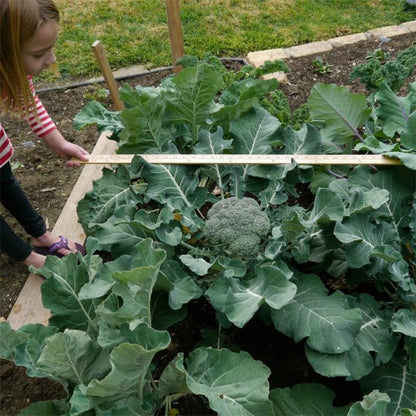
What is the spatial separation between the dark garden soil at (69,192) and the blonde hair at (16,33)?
999mm

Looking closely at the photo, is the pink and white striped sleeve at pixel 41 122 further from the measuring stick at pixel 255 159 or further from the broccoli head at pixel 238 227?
the broccoli head at pixel 238 227

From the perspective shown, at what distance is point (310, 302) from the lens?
5.83ft

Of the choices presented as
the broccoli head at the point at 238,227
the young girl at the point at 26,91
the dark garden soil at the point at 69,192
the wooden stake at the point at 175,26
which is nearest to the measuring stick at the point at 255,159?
the broccoli head at the point at 238,227

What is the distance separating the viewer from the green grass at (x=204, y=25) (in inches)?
158

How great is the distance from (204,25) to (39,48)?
272 centimetres

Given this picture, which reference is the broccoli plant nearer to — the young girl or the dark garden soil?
the dark garden soil

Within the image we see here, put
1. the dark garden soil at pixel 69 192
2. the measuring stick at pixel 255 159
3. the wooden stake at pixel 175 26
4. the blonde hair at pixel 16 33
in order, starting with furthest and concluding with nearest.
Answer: the wooden stake at pixel 175 26 < the measuring stick at pixel 255 159 < the dark garden soil at pixel 69 192 < the blonde hair at pixel 16 33

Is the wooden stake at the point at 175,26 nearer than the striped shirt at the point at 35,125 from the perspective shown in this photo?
No

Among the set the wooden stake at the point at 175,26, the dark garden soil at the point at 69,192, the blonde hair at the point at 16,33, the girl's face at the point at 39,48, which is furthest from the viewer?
the wooden stake at the point at 175,26

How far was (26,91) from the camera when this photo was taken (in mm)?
1973

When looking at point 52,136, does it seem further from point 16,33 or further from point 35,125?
point 16,33

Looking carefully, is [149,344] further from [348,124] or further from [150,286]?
[348,124]

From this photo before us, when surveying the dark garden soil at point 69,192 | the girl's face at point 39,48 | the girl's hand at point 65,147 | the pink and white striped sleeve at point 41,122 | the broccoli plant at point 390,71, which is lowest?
the dark garden soil at point 69,192

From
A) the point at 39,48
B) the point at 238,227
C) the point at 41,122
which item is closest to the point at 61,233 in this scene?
the point at 41,122
